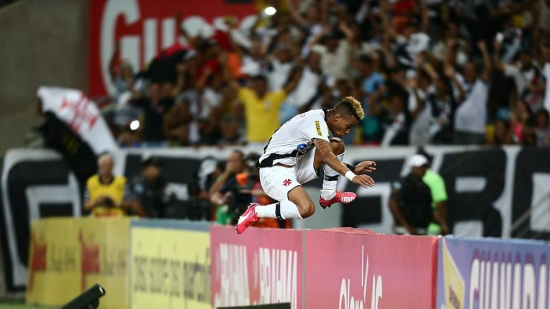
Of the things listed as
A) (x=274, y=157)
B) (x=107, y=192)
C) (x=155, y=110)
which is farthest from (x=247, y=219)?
(x=155, y=110)

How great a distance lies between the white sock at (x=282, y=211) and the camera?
1238 cm

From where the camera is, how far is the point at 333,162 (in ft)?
38.2

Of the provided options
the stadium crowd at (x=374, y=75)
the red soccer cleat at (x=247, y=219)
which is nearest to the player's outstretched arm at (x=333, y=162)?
the red soccer cleat at (x=247, y=219)

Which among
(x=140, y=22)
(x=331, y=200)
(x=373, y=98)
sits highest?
(x=140, y=22)

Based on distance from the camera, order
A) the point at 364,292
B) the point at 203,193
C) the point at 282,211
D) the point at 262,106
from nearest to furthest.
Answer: the point at 364,292 → the point at 282,211 → the point at 203,193 → the point at 262,106

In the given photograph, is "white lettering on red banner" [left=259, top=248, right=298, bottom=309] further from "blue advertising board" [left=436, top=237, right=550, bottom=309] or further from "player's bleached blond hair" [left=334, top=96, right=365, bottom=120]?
Answer: "blue advertising board" [left=436, top=237, right=550, bottom=309]

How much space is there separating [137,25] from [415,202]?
1232 cm

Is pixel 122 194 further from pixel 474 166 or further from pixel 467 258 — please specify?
pixel 467 258

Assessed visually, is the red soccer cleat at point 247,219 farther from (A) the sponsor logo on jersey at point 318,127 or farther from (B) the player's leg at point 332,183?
(A) the sponsor logo on jersey at point 318,127

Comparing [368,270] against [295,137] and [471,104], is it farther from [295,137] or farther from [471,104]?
[471,104]

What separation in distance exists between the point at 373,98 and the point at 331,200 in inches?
212

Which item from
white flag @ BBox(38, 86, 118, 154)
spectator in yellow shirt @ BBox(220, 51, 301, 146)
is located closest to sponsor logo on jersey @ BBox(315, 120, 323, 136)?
spectator in yellow shirt @ BBox(220, 51, 301, 146)

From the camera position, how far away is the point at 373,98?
17906 millimetres

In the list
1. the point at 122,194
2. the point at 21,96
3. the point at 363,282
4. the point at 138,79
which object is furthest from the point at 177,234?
the point at 21,96
